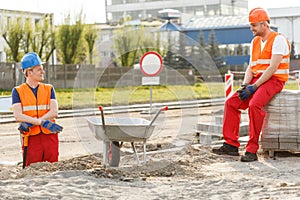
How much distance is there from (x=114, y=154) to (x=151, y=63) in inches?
390

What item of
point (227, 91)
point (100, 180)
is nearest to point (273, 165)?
point (100, 180)

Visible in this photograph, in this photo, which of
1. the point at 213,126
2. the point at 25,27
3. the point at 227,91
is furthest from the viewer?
the point at 25,27

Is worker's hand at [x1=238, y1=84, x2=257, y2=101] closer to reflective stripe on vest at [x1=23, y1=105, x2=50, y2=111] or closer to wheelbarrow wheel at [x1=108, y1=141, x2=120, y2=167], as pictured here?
wheelbarrow wheel at [x1=108, y1=141, x2=120, y2=167]

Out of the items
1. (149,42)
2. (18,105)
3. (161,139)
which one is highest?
(149,42)

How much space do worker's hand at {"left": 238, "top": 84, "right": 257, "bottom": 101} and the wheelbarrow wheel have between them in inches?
81.0

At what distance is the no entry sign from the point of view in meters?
18.0

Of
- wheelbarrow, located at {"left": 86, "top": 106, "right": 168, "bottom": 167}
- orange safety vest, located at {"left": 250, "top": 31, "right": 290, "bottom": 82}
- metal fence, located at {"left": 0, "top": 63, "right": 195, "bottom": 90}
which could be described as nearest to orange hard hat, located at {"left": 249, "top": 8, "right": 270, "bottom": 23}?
orange safety vest, located at {"left": 250, "top": 31, "right": 290, "bottom": 82}

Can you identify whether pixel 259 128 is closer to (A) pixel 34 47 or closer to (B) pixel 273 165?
(B) pixel 273 165

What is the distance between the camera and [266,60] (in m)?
9.57

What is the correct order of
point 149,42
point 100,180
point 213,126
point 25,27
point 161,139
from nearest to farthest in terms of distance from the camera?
point 100,180, point 213,126, point 161,139, point 149,42, point 25,27

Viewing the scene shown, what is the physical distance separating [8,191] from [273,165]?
153 inches

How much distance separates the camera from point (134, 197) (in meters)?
6.78

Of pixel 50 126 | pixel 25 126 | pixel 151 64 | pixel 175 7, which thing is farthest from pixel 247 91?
pixel 175 7

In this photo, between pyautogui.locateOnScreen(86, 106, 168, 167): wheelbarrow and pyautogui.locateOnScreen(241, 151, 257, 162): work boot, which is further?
pyautogui.locateOnScreen(241, 151, 257, 162): work boot
